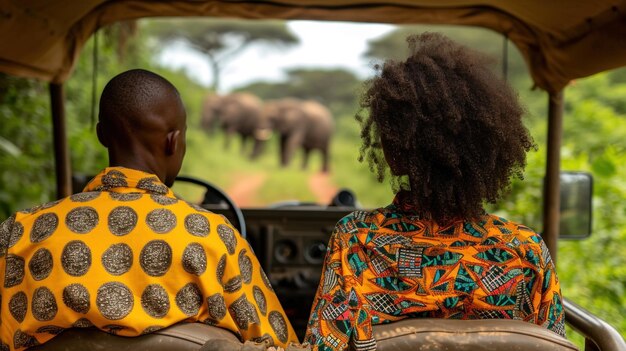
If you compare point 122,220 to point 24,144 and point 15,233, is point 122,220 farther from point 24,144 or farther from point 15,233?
point 24,144

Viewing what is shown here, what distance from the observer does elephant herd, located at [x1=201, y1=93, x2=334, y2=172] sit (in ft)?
83.6

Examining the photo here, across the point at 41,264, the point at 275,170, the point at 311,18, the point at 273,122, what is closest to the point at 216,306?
the point at 41,264

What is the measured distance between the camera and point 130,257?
5.65ft

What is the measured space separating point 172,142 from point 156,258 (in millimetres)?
368

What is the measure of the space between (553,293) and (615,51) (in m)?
1.09

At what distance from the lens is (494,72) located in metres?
1.92

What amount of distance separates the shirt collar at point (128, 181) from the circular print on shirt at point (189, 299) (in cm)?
27

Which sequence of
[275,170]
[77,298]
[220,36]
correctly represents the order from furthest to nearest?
[220,36] → [275,170] → [77,298]

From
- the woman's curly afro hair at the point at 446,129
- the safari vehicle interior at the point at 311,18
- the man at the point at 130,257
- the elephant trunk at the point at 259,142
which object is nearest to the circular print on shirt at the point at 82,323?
the man at the point at 130,257

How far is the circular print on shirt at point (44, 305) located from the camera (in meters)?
1.69

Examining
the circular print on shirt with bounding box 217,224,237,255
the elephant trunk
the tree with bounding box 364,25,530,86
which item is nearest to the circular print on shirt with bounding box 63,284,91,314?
the circular print on shirt with bounding box 217,224,237,255

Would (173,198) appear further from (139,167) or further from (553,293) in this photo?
(553,293)

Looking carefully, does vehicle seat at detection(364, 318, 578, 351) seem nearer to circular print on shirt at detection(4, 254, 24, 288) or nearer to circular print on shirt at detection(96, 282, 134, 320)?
circular print on shirt at detection(96, 282, 134, 320)

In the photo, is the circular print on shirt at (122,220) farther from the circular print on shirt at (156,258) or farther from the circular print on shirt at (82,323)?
the circular print on shirt at (82,323)
